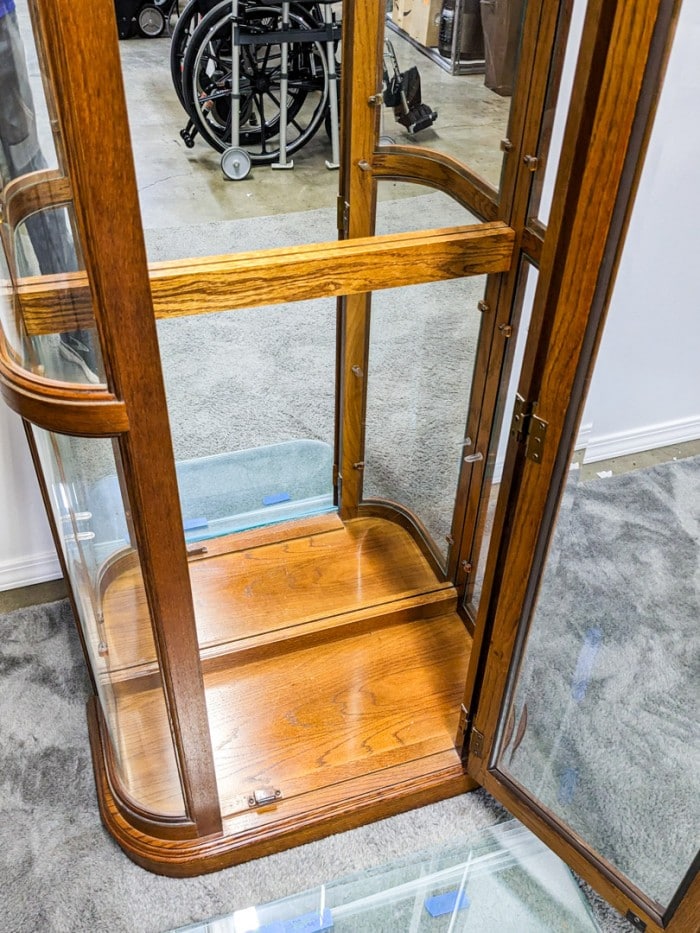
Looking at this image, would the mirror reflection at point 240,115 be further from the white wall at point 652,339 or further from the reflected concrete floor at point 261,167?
the white wall at point 652,339

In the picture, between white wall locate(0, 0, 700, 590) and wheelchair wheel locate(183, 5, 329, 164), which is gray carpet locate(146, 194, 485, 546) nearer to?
wheelchair wheel locate(183, 5, 329, 164)

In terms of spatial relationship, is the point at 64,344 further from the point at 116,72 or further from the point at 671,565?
the point at 671,565

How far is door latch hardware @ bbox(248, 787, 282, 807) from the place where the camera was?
1.32 meters

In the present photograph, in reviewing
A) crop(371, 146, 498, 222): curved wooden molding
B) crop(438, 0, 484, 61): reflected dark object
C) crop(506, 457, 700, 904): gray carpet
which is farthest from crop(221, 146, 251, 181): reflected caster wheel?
crop(506, 457, 700, 904): gray carpet

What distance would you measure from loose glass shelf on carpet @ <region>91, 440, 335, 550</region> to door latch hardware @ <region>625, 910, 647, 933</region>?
90 centimetres

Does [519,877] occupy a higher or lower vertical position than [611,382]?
lower

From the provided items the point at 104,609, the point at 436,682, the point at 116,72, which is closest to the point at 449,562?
Answer: the point at 436,682

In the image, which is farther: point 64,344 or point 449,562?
point 449,562

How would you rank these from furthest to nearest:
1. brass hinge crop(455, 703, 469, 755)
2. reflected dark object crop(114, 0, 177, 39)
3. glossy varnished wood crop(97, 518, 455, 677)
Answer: glossy varnished wood crop(97, 518, 455, 677)
brass hinge crop(455, 703, 469, 755)
reflected dark object crop(114, 0, 177, 39)

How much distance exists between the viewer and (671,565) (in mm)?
1201

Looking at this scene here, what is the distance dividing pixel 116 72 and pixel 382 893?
3.73 ft

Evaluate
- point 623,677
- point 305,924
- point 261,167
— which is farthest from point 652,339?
point 305,924

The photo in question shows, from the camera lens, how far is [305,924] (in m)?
1.25

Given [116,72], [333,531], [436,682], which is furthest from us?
[333,531]
